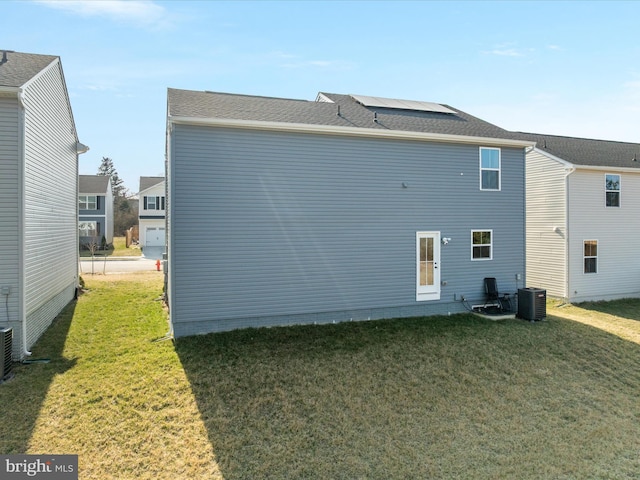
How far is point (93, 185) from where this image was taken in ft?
106

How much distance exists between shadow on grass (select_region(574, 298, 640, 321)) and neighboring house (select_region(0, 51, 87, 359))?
15.8m

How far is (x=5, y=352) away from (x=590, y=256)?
16870 mm

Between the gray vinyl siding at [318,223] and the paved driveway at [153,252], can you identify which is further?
the paved driveway at [153,252]

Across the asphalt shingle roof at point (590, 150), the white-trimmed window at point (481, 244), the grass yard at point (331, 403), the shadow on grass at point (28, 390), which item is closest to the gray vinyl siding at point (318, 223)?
the white-trimmed window at point (481, 244)

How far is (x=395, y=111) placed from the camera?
11.8 m

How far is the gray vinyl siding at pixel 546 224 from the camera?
13.5 meters

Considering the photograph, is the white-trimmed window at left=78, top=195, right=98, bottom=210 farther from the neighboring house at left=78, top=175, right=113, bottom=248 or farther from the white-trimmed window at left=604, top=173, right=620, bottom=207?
the white-trimmed window at left=604, top=173, right=620, bottom=207

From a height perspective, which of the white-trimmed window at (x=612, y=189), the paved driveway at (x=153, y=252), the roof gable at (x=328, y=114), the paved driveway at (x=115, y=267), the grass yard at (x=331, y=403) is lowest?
the grass yard at (x=331, y=403)

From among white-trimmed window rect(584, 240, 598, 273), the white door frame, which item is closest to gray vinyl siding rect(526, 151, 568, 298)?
white-trimmed window rect(584, 240, 598, 273)

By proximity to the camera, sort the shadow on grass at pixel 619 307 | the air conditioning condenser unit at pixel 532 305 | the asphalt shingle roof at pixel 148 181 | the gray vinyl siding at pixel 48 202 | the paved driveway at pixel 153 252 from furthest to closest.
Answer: the asphalt shingle roof at pixel 148 181 < the paved driveway at pixel 153 252 < the shadow on grass at pixel 619 307 < the air conditioning condenser unit at pixel 532 305 < the gray vinyl siding at pixel 48 202

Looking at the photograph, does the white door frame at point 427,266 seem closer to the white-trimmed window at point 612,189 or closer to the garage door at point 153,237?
the white-trimmed window at point 612,189

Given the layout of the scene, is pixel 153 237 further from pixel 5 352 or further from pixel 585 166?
pixel 585 166

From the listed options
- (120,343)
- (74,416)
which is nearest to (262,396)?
(74,416)

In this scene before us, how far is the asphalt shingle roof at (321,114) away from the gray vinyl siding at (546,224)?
3.57 m
